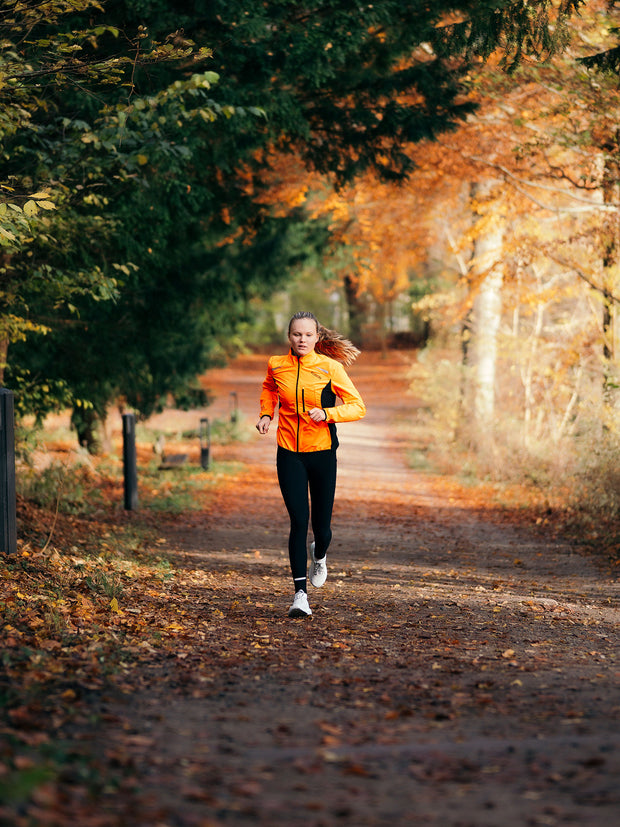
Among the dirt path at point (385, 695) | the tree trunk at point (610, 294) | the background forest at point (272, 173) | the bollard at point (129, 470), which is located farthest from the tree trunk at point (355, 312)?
the dirt path at point (385, 695)

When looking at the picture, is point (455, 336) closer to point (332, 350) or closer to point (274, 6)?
point (274, 6)

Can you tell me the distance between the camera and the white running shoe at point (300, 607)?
6.79m

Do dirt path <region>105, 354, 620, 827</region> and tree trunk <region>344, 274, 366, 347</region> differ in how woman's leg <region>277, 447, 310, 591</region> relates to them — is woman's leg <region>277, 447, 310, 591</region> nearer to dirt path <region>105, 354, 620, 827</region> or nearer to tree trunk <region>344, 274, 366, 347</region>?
dirt path <region>105, 354, 620, 827</region>

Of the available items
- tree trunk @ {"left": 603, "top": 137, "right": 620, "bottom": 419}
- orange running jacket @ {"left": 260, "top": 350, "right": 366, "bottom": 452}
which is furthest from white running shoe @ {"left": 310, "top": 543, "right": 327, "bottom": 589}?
tree trunk @ {"left": 603, "top": 137, "right": 620, "bottom": 419}

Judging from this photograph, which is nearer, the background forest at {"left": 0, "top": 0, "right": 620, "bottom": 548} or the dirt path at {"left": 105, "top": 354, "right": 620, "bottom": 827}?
the dirt path at {"left": 105, "top": 354, "right": 620, "bottom": 827}

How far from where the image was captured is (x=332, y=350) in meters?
7.11

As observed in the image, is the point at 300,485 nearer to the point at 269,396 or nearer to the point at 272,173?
the point at 269,396

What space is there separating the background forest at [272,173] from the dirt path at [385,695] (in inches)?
116

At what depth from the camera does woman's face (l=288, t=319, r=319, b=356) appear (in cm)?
657

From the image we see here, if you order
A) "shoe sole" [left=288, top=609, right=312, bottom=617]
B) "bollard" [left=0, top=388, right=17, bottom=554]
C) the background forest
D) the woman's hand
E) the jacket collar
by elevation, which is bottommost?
"shoe sole" [left=288, top=609, right=312, bottom=617]

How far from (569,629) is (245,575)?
325cm

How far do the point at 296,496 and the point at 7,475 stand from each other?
9.20 feet

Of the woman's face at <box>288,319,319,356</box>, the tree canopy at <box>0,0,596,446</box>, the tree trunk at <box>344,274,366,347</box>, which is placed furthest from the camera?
the tree trunk at <box>344,274,366,347</box>

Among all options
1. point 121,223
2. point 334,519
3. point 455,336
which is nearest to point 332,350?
point 121,223
